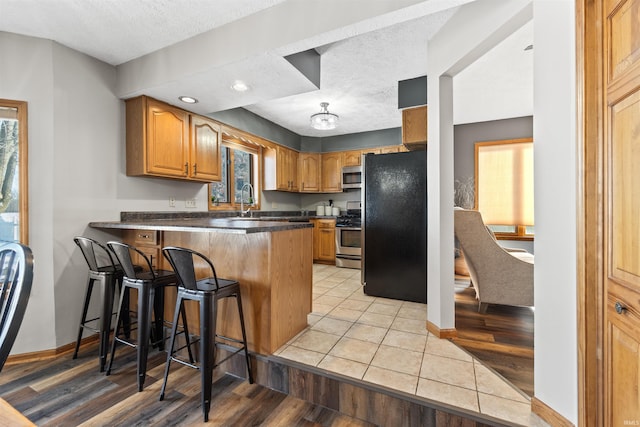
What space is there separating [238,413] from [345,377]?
0.65 m

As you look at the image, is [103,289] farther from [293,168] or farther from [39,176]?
[293,168]

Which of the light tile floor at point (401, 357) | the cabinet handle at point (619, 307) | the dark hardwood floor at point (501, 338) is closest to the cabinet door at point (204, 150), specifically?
the light tile floor at point (401, 357)

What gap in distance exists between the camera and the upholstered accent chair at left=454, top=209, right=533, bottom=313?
267 cm

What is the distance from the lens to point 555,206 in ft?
4.34

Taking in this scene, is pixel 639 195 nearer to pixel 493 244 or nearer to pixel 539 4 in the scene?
pixel 539 4

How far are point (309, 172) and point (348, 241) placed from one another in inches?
64.5

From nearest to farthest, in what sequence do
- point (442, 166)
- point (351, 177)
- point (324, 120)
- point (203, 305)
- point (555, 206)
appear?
point (555, 206) → point (203, 305) → point (442, 166) → point (324, 120) → point (351, 177)

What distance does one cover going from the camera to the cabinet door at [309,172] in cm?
554

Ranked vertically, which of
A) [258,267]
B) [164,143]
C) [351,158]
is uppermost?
[351,158]

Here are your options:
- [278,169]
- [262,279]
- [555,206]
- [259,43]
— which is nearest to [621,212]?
[555,206]

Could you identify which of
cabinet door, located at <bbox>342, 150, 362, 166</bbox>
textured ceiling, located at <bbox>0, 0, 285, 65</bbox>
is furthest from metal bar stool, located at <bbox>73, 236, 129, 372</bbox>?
cabinet door, located at <bbox>342, 150, 362, 166</bbox>

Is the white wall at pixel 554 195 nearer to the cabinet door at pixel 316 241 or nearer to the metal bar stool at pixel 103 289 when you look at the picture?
the metal bar stool at pixel 103 289

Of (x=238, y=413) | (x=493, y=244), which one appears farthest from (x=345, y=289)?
(x=238, y=413)

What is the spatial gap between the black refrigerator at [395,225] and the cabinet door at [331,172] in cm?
215
